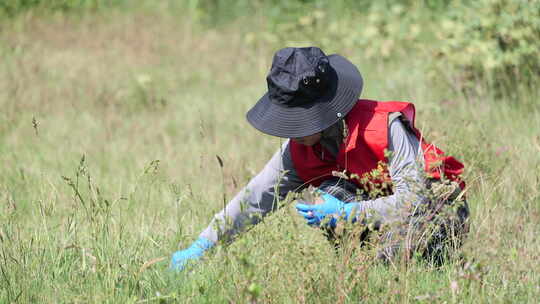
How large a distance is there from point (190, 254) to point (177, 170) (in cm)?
154

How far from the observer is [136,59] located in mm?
6973

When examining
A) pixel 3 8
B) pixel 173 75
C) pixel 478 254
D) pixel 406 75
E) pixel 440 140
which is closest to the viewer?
pixel 478 254

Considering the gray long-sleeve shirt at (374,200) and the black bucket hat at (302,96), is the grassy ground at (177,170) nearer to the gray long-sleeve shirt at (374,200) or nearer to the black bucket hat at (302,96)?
the gray long-sleeve shirt at (374,200)

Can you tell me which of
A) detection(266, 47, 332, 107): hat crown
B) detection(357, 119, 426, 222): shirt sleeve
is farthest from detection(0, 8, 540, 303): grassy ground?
detection(266, 47, 332, 107): hat crown

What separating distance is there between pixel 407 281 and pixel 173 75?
15.2ft

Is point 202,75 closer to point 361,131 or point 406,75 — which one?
point 406,75

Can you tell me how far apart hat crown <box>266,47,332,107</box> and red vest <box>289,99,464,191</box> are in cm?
20

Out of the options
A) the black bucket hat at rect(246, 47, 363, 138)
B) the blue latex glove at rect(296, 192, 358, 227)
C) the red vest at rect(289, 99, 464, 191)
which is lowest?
the blue latex glove at rect(296, 192, 358, 227)

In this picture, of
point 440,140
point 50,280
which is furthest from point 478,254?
point 50,280

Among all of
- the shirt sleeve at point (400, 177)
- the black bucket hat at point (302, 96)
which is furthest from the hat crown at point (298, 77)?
the shirt sleeve at point (400, 177)

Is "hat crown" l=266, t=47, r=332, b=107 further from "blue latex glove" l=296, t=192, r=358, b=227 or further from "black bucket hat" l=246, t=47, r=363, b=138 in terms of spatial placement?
"blue latex glove" l=296, t=192, r=358, b=227

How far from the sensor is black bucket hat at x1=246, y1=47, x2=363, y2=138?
8.21 ft

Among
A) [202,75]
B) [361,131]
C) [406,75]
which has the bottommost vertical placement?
[202,75]

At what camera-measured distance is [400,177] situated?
8.31 feet
